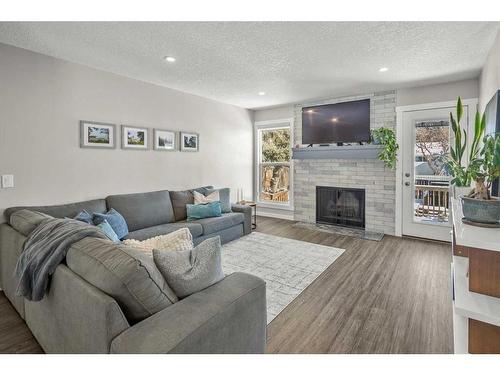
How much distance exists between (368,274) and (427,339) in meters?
1.14

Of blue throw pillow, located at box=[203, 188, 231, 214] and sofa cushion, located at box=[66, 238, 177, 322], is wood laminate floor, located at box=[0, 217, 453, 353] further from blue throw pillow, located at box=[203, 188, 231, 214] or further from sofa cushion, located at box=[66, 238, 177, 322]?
blue throw pillow, located at box=[203, 188, 231, 214]

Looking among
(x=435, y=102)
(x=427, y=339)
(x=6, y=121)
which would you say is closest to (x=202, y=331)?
(x=427, y=339)

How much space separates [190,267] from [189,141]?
3.52 meters

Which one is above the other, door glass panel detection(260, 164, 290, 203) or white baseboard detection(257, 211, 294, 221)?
door glass panel detection(260, 164, 290, 203)

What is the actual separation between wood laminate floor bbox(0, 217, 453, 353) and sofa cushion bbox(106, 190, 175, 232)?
138 cm

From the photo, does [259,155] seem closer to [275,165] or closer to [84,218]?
[275,165]

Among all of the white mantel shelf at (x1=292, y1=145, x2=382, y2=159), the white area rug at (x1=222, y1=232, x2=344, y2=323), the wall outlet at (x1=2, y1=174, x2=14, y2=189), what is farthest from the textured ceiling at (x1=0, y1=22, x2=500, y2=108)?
the white area rug at (x1=222, y1=232, x2=344, y2=323)

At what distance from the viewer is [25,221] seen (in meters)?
2.24

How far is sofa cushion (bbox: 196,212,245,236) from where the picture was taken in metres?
3.77

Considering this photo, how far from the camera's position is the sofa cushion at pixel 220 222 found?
12.4ft

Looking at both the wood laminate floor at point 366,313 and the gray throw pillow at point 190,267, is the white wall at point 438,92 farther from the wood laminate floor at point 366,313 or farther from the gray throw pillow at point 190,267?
the gray throw pillow at point 190,267

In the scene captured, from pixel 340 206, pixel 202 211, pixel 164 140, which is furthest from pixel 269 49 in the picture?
pixel 340 206

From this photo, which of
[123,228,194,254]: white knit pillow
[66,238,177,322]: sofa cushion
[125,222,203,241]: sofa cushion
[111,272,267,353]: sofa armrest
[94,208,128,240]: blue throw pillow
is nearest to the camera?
[111,272,267,353]: sofa armrest

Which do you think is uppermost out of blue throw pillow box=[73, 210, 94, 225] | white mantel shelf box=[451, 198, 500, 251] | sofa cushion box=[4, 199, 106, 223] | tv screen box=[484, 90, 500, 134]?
tv screen box=[484, 90, 500, 134]
